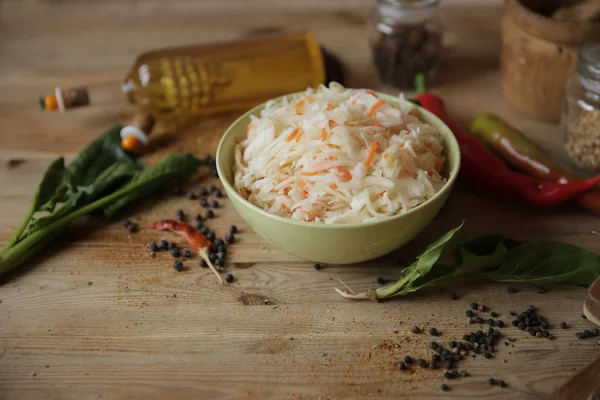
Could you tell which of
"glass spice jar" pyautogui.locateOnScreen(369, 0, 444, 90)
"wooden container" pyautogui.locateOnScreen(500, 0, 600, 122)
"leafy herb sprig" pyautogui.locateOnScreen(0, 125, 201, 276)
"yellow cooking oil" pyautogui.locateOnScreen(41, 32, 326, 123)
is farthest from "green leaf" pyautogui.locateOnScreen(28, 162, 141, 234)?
"wooden container" pyautogui.locateOnScreen(500, 0, 600, 122)

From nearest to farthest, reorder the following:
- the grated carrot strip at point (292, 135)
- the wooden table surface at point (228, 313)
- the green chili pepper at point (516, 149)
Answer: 1. the wooden table surface at point (228, 313)
2. the grated carrot strip at point (292, 135)
3. the green chili pepper at point (516, 149)

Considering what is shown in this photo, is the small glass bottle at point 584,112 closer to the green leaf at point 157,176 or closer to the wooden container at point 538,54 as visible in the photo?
→ the wooden container at point 538,54

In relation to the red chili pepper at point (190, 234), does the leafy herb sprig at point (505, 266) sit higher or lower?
higher

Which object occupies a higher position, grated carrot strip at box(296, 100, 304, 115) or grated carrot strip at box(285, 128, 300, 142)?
grated carrot strip at box(296, 100, 304, 115)

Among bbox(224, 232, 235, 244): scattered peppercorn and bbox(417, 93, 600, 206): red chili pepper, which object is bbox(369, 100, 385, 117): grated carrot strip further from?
bbox(224, 232, 235, 244): scattered peppercorn

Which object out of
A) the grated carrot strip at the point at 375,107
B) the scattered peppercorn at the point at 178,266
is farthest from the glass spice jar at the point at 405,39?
the scattered peppercorn at the point at 178,266
